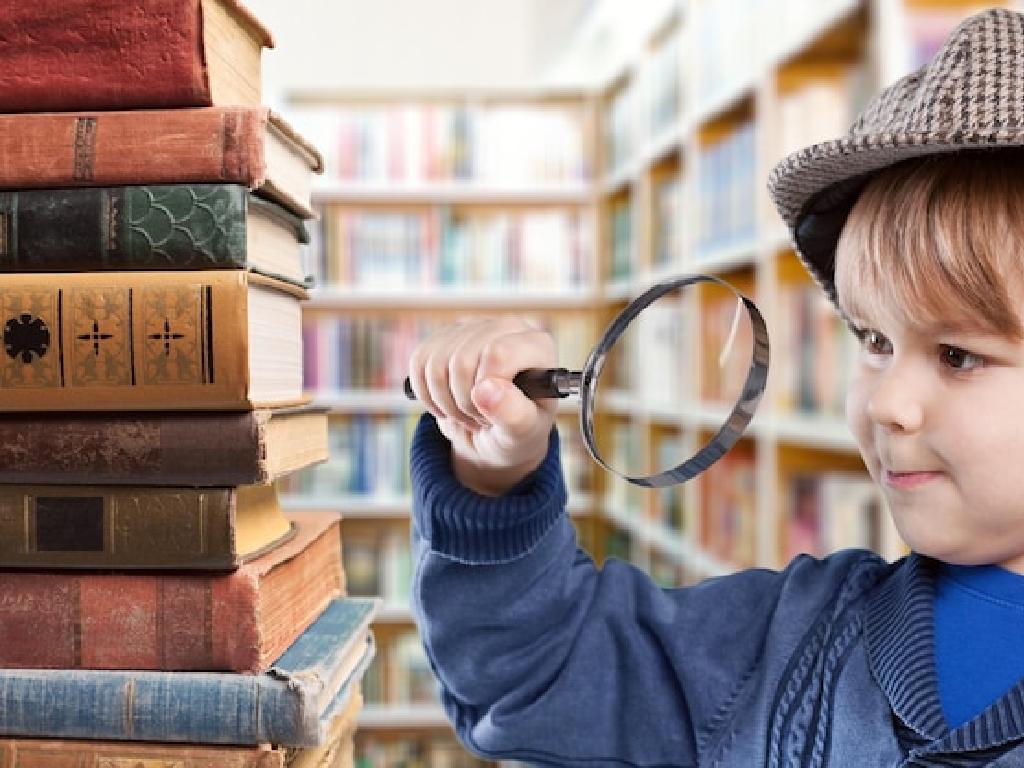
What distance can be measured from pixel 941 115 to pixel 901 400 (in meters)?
0.17

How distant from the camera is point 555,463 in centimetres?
76

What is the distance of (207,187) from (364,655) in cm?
29

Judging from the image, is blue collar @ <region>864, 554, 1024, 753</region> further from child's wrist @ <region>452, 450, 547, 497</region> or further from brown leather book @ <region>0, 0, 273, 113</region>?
brown leather book @ <region>0, 0, 273, 113</region>

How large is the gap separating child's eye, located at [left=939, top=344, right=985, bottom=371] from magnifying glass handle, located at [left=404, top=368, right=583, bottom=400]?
235 mm

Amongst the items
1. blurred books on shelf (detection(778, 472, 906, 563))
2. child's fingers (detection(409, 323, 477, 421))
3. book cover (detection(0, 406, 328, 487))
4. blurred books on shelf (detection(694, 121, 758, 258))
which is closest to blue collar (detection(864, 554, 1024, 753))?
child's fingers (detection(409, 323, 477, 421))

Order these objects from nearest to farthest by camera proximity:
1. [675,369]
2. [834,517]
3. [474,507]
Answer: [474,507], [834,517], [675,369]

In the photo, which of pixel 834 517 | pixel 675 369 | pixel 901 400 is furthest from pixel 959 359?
pixel 675 369

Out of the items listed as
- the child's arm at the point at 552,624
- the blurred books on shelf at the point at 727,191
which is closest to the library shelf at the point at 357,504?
the blurred books on shelf at the point at 727,191

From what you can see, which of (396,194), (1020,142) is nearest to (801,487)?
(1020,142)

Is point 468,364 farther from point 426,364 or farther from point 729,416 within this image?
point 729,416

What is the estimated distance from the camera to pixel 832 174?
29.3 inches

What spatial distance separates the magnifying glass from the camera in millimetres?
579

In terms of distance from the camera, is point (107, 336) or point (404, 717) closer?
point (107, 336)

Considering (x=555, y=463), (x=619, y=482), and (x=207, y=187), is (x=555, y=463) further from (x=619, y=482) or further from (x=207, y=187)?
(x=619, y=482)
